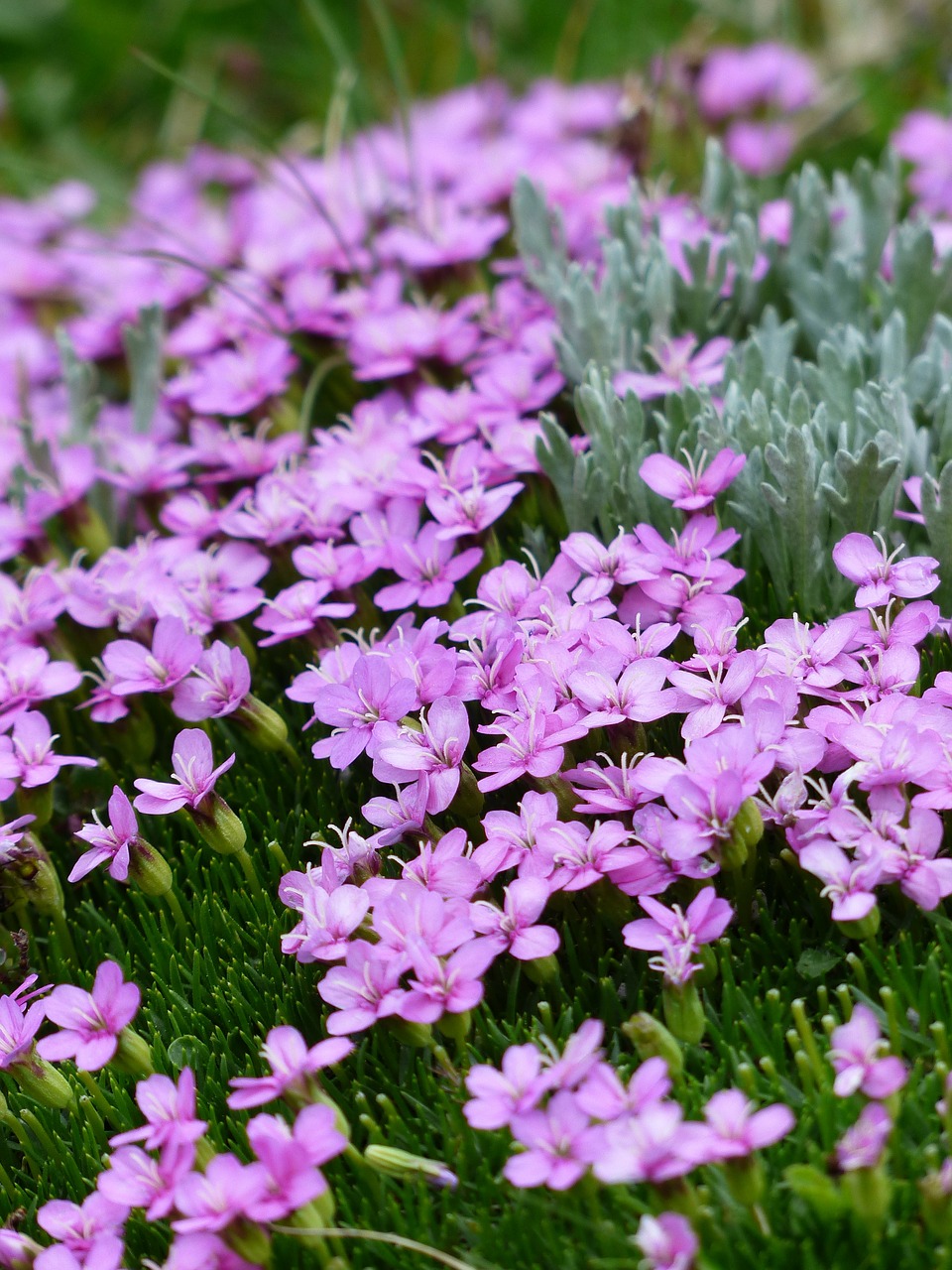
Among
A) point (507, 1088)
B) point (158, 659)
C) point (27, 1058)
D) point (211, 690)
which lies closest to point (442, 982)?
point (507, 1088)

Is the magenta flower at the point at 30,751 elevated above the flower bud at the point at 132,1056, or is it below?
above

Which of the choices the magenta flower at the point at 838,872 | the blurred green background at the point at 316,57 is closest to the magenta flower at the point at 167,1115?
the magenta flower at the point at 838,872

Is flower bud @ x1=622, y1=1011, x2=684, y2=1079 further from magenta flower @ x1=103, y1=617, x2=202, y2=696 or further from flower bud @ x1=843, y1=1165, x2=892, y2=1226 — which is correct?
magenta flower @ x1=103, y1=617, x2=202, y2=696

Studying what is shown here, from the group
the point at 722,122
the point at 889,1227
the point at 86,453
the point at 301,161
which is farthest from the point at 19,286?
the point at 889,1227

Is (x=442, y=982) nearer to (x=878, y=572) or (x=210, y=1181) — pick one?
(x=210, y=1181)

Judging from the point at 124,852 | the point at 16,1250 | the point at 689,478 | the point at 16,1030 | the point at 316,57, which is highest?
the point at 316,57

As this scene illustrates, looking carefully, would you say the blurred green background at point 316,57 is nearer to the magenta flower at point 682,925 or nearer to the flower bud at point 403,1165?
the magenta flower at point 682,925
